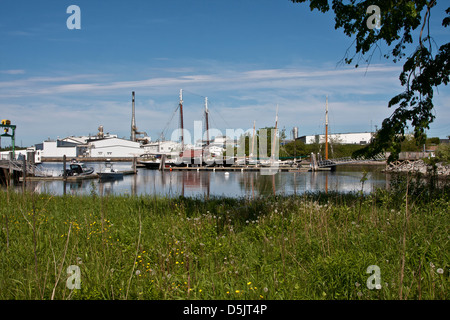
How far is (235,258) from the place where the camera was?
523 cm

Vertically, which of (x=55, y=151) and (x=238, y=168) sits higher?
(x=55, y=151)

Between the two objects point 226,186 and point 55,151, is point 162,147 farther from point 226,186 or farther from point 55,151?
point 226,186

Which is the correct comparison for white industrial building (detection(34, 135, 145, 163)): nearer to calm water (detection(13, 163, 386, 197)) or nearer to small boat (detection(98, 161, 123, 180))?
small boat (detection(98, 161, 123, 180))

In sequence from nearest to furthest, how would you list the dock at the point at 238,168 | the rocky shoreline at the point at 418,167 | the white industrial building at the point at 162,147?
the rocky shoreline at the point at 418,167, the dock at the point at 238,168, the white industrial building at the point at 162,147

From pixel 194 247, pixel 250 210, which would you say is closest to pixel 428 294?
pixel 194 247

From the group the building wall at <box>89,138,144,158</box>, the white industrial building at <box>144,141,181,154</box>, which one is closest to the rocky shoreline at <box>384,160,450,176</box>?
the white industrial building at <box>144,141,181,154</box>

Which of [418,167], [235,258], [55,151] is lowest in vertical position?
[235,258]

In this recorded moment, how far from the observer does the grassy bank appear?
400cm

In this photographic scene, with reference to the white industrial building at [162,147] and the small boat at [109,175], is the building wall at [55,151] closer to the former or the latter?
the white industrial building at [162,147]

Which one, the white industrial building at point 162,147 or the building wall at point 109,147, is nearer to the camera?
the building wall at point 109,147

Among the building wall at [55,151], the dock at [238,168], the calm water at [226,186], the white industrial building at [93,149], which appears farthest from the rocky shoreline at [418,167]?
the building wall at [55,151]

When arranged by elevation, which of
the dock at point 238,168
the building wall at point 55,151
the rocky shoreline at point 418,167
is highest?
the building wall at point 55,151

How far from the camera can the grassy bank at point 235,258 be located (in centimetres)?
400

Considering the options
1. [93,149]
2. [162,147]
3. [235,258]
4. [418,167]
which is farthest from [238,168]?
[93,149]
